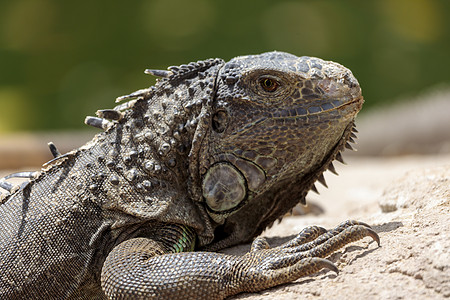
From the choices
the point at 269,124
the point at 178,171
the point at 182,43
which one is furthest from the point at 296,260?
the point at 182,43

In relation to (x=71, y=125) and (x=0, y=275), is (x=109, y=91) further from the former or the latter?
(x=0, y=275)

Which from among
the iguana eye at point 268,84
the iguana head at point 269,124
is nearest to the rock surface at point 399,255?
the iguana head at point 269,124

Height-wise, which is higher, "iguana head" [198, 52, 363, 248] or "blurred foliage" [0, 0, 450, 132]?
"blurred foliage" [0, 0, 450, 132]

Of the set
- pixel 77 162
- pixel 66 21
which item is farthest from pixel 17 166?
pixel 66 21

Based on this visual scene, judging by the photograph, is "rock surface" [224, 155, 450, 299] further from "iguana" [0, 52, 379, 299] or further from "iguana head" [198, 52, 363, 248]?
"iguana head" [198, 52, 363, 248]

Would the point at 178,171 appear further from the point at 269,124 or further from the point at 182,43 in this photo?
the point at 182,43

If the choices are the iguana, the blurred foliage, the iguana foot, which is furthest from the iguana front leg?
the blurred foliage

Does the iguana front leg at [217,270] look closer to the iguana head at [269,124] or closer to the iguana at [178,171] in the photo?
the iguana at [178,171]
